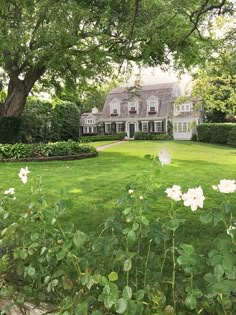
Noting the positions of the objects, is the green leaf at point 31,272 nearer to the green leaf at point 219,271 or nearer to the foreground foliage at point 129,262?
the foreground foliage at point 129,262

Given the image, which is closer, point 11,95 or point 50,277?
point 50,277

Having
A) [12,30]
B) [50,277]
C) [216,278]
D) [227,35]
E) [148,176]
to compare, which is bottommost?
[50,277]

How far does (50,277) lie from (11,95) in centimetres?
1782

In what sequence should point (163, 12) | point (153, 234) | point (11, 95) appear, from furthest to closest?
1. point (11, 95)
2. point (163, 12)
3. point (153, 234)

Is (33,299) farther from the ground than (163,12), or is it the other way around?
(163,12)

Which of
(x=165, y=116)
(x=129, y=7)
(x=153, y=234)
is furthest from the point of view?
(x=165, y=116)

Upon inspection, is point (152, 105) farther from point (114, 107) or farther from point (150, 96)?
point (114, 107)

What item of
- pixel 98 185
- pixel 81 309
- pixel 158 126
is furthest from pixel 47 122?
pixel 81 309

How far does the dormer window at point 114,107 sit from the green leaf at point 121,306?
152 ft

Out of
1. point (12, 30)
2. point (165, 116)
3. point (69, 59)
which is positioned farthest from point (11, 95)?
point (165, 116)

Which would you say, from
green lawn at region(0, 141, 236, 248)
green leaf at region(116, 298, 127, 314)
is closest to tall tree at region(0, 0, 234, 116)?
green lawn at region(0, 141, 236, 248)

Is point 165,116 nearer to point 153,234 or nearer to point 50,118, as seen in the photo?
point 50,118

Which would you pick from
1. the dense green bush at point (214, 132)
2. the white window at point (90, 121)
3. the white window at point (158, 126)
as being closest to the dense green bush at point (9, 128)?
the dense green bush at point (214, 132)

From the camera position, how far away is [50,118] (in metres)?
28.5
